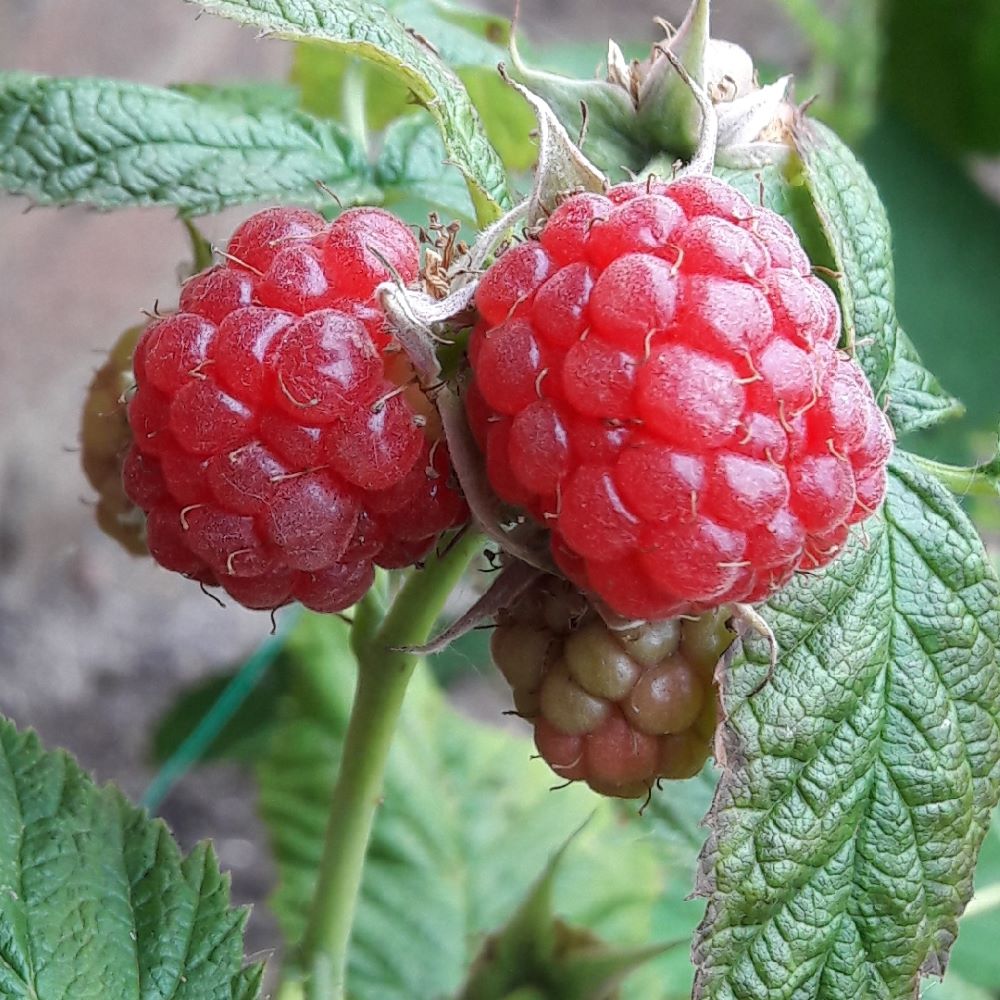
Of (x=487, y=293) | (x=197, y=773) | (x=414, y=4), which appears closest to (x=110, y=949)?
(x=487, y=293)

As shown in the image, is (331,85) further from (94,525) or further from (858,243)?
(94,525)

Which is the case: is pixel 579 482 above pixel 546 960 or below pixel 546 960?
above

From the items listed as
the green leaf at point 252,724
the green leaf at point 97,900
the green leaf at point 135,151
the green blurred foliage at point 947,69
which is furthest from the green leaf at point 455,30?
the green blurred foliage at point 947,69

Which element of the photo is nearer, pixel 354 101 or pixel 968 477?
pixel 968 477

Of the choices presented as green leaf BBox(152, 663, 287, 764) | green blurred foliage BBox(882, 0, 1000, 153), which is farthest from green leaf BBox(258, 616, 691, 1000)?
green blurred foliage BBox(882, 0, 1000, 153)

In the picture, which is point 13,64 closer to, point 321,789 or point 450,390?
point 321,789

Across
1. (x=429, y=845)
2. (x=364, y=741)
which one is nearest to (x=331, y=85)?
(x=364, y=741)
